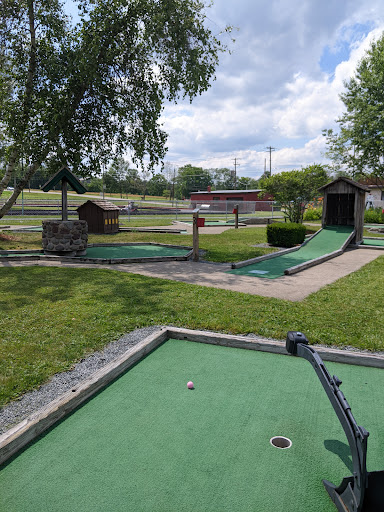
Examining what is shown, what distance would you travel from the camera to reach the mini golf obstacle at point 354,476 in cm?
175

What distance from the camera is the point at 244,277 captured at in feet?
27.9

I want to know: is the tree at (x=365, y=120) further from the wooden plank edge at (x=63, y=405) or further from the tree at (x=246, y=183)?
the tree at (x=246, y=183)

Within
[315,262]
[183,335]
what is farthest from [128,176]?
[183,335]

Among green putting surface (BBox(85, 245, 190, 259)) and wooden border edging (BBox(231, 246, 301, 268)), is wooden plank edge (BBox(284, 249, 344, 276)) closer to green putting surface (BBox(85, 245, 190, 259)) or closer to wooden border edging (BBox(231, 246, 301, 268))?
wooden border edging (BBox(231, 246, 301, 268))

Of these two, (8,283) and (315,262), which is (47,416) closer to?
(8,283)

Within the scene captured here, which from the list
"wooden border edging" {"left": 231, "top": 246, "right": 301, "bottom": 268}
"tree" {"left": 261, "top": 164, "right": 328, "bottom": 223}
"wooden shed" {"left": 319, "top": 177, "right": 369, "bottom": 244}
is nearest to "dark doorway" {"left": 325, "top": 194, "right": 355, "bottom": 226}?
"wooden shed" {"left": 319, "top": 177, "right": 369, "bottom": 244}

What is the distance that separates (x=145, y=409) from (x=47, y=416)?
739 mm

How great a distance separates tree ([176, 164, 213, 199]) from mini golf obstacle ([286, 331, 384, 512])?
3955 inches

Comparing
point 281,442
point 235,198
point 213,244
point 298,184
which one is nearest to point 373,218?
point 298,184

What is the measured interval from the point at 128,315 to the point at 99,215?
13.0 m

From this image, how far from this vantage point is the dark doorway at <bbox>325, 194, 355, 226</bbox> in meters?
17.8

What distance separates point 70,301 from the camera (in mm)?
6156

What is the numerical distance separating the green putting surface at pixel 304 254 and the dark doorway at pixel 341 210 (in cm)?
168

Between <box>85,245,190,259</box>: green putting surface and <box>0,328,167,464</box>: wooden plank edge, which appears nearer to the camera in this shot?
<box>0,328,167,464</box>: wooden plank edge
